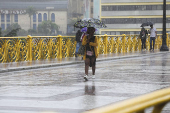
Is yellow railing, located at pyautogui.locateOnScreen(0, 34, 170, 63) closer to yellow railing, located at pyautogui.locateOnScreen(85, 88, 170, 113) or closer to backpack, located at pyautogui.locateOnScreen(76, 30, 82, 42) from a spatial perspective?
backpack, located at pyautogui.locateOnScreen(76, 30, 82, 42)

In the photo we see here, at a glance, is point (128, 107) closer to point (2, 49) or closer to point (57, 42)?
point (2, 49)

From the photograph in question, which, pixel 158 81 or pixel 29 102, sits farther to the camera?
pixel 158 81

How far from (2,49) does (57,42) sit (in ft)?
13.1

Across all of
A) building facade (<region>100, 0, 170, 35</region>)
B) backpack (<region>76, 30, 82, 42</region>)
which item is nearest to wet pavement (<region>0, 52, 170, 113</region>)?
backpack (<region>76, 30, 82, 42</region>)


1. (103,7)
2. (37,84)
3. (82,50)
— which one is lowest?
(37,84)

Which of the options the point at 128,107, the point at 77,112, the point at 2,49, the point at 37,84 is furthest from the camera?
the point at 2,49

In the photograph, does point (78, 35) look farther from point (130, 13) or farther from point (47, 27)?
point (130, 13)

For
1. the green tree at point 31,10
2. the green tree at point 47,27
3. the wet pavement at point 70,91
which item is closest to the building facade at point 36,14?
the green tree at point 31,10

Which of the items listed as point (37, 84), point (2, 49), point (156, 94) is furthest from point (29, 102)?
point (2, 49)

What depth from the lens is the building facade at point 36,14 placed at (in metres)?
70.8

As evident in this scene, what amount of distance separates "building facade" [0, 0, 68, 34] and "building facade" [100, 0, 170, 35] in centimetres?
5414

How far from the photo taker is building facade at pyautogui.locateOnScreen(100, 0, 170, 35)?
12962cm

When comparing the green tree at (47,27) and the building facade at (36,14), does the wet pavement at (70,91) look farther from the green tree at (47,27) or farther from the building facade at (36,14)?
the green tree at (47,27)

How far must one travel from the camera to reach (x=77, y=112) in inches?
273
